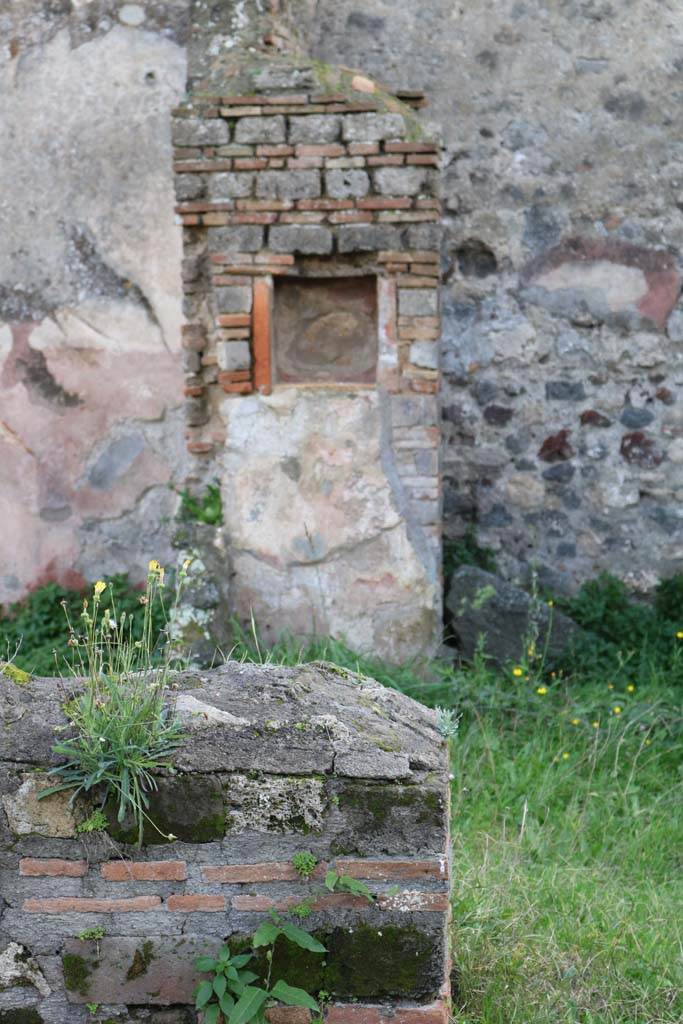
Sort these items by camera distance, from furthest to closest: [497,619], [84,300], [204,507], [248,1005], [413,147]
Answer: [84,300]
[497,619]
[204,507]
[413,147]
[248,1005]

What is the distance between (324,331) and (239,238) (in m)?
0.60

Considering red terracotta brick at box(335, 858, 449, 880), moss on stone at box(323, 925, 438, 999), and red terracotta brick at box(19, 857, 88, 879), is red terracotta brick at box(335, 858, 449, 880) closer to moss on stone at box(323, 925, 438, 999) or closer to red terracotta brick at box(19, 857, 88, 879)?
moss on stone at box(323, 925, 438, 999)

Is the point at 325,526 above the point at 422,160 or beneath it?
beneath

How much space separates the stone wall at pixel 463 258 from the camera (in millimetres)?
6441

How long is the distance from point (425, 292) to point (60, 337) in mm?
2402

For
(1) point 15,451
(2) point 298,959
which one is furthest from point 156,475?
(2) point 298,959

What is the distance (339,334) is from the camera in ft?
17.7

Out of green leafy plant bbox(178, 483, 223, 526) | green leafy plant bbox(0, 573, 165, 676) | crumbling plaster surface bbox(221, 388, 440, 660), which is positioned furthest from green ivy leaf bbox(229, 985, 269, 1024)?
green leafy plant bbox(0, 573, 165, 676)

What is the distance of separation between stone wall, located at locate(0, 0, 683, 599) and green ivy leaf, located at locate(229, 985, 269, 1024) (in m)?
4.39

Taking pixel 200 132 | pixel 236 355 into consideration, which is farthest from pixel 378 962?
pixel 200 132

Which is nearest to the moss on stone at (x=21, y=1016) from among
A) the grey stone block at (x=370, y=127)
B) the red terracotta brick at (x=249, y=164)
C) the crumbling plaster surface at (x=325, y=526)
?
the crumbling plaster surface at (x=325, y=526)

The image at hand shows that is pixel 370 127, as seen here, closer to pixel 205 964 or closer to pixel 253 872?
pixel 253 872

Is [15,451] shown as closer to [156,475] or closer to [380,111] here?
[156,475]

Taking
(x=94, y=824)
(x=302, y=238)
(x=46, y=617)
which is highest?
(x=302, y=238)
